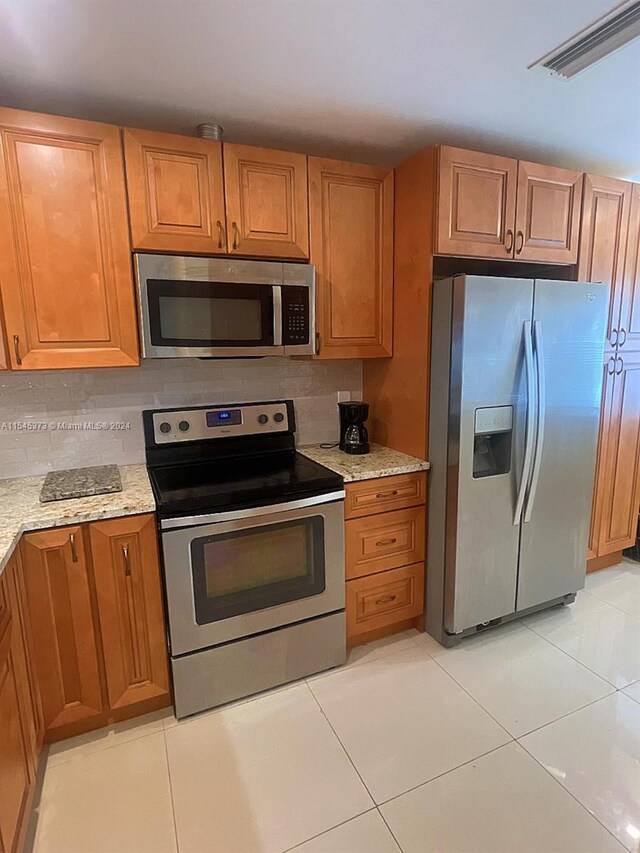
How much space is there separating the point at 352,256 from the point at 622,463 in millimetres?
2056

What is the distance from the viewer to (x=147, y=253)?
186 centimetres

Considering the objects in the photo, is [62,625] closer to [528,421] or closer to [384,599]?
[384,599]

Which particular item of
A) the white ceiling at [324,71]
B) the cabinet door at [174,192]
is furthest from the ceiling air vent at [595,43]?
the cabinet door at [174,192]

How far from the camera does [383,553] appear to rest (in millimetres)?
2242

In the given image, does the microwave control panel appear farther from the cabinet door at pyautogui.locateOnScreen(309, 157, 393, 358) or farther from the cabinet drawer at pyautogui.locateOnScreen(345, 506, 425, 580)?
the cabinet drawer at pyautogui.locateOnScreen(345, 506, 425, 580)

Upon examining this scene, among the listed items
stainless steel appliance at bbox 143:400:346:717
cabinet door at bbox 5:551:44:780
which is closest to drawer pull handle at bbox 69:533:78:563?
cabinet door at bbox 5:551:44:780

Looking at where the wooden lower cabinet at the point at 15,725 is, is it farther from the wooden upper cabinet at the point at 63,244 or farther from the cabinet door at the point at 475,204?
the cabinet door at the point at 475,204

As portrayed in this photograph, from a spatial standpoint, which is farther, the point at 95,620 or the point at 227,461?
the point at 227,461

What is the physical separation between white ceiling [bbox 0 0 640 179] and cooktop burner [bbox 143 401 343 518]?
129cm

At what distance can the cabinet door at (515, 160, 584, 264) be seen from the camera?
221 cm

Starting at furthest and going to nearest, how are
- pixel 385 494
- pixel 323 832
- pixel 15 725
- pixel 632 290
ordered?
pixel 632 290 < pixel 385 494 < pixel 323 832 < pixel 15 725

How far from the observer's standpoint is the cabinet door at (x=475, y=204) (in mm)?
2025

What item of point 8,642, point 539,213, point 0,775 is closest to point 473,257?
point 539,213

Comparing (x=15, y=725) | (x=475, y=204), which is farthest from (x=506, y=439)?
(x=15, y=725)
